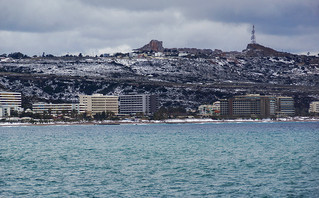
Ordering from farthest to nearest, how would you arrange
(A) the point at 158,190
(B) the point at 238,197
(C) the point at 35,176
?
(C) the point at 35,176 → (A) the point at 158,190 → (B) the point at 238,197

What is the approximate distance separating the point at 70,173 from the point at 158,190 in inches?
493

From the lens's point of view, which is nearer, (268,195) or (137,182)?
(268,195)

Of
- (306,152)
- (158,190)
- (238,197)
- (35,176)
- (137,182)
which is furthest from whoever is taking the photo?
(306,152)

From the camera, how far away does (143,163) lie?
62.7 meters

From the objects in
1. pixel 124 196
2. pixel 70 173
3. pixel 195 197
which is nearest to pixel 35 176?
pixel 70 173


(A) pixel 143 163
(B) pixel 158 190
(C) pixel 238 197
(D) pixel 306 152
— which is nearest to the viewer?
(C) pixel 238 197

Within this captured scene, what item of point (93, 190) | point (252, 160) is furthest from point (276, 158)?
point (93, 190)

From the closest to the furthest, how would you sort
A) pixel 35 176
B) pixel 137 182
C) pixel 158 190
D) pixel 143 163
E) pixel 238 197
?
pixel 238 197, pixel 158 190, pixel 137 182, pixel 35 176, pixel 143 163

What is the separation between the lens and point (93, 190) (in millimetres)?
45312

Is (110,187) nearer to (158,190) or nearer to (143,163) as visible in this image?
(158,190)

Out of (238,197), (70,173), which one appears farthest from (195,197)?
(70,173)

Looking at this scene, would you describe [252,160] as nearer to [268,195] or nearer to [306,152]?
[306,152]

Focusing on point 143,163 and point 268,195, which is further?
point 143,163

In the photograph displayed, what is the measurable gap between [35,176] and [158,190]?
13256mm
